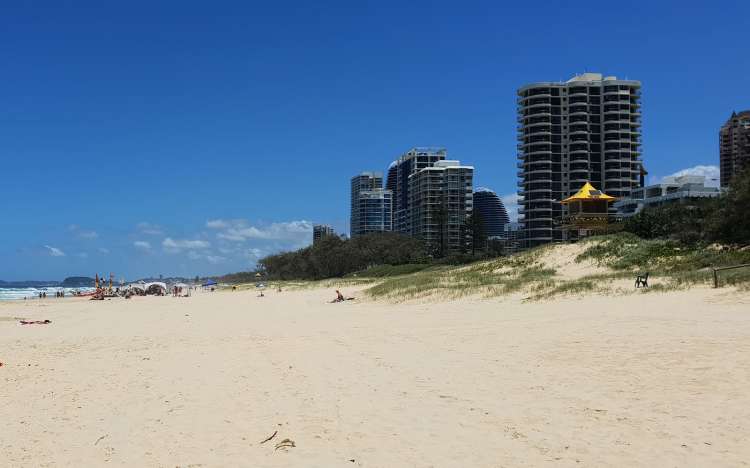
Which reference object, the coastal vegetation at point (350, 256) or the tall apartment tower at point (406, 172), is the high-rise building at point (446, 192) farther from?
the coastal vegetation at point (350, 256)

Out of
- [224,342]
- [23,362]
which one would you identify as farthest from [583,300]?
[23,362]

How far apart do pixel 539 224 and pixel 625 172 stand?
20.5 meters

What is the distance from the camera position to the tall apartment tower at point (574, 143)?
384 feet

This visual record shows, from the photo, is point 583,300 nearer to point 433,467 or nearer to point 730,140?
point 433,467

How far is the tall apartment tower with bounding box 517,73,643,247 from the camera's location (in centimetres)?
11706

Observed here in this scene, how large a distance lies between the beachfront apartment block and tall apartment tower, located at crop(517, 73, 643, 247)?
9.43 meters

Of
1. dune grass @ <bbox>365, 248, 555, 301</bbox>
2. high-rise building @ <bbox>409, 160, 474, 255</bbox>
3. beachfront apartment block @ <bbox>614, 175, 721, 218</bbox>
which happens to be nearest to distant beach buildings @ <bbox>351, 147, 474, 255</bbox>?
high-rise building @ <bbox>409, 160, 474, 255</bbox>

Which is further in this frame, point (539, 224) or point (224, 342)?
point (539, 224)

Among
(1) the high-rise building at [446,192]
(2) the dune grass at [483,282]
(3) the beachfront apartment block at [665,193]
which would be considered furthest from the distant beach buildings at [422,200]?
(2) the dune grass at [483,282]

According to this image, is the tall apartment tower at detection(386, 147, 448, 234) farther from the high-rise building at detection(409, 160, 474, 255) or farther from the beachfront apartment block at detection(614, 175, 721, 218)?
the beachfront apartment block at detection(614, 175, 721, 218)

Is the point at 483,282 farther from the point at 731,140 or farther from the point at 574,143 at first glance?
the point at 731,140

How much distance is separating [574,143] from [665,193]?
73.0 feet

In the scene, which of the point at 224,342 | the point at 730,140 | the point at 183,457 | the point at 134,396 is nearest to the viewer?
the point at 183,457

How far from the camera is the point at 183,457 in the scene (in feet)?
22.3
